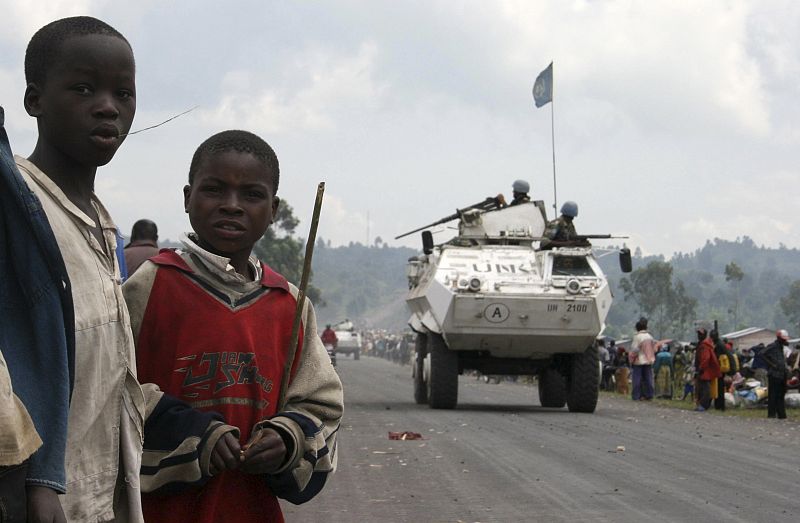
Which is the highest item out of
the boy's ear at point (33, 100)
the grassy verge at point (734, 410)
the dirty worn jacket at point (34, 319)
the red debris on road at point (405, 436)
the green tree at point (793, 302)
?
the green tree at point (793, 302)

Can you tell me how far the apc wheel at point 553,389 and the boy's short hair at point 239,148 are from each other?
17.6 meters

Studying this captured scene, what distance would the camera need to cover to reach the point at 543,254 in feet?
62.6

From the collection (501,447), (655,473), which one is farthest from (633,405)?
(655,473)

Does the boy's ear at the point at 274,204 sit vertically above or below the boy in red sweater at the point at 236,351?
above

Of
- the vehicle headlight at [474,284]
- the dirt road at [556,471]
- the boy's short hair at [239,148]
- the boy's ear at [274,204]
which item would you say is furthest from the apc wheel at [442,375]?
the boy's short hair at [239,148]

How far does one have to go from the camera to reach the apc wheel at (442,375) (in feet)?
61.2

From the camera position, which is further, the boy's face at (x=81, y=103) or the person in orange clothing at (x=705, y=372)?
the person in orange clothing at (x=705, y=372)

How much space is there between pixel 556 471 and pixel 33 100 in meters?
7.96

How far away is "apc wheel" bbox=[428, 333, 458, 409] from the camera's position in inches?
734

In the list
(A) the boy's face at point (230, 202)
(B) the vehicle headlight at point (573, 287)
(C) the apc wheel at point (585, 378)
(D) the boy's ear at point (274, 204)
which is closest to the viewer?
(A) the boy's face at point (230, 202)

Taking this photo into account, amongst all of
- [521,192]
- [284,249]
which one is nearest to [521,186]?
[521,192]

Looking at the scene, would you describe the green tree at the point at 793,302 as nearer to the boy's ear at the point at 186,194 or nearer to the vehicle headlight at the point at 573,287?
the vehicle headlight at the point at 573,287

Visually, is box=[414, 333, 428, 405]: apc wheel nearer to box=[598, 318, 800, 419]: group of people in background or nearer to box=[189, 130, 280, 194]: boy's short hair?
box=[598, 318, 800, 419]: group of people in background

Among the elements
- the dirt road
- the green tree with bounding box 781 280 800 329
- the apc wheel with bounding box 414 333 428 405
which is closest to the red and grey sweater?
the dirt road
